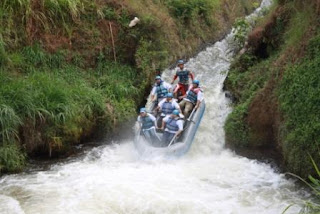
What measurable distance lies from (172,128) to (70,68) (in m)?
3.27

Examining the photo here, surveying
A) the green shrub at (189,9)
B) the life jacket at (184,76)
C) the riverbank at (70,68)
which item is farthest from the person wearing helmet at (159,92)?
the green shrub at (189,9)

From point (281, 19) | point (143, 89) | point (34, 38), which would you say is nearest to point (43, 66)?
point (34, 38)

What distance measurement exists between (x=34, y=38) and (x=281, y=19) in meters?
6.37

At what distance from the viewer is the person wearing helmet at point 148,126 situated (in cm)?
1005

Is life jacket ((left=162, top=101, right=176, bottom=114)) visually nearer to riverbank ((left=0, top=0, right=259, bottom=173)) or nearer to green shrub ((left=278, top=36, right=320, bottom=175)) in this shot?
riverbank ((left=0, top=0, right=259, bottom=173))

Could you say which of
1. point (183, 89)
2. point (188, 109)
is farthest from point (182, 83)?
point (188, 109)

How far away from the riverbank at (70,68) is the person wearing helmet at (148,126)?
2.93 feet

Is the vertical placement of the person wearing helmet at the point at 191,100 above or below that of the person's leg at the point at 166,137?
above

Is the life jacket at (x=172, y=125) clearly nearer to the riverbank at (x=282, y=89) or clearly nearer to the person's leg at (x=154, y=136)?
the person's leg at (x=154, y=136)

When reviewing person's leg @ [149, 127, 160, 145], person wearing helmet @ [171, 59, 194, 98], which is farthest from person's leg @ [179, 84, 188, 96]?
person's leg @ [149, 127, 160, 145]

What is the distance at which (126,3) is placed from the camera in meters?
13.9

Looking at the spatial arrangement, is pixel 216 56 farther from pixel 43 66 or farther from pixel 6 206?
pixel 6 206

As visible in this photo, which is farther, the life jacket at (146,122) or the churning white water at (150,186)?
the life jacket at (146,122)

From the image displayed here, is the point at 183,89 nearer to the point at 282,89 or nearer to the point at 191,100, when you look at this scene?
the point at 191,100
